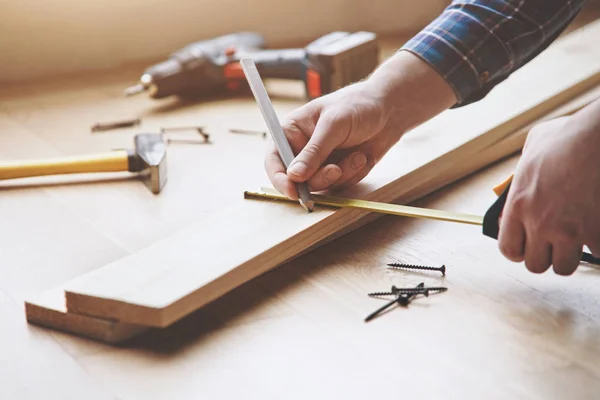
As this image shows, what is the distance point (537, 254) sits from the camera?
1115mm

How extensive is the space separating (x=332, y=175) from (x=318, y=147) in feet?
0.17

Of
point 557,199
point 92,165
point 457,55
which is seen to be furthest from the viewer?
point 92,165

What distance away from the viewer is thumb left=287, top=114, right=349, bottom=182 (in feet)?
4.17

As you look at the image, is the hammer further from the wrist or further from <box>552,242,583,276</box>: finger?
<box>552,242,583,276</box>: finger

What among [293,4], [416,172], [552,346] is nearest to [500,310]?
[552,346]

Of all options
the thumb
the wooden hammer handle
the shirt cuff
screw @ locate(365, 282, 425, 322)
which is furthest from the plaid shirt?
the wooden hammer handle

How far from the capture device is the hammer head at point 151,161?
1.50 m

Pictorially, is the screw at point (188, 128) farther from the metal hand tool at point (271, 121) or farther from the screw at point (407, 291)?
the screw at point (407, 291)

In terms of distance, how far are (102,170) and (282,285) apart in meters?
0.54

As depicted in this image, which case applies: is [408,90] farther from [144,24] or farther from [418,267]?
[144,24]

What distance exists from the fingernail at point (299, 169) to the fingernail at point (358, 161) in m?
0.11

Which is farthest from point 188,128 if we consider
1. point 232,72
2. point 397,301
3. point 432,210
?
point 397,301

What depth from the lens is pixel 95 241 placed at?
1.35 meters

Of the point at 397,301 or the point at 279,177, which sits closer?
the point at 397,301
